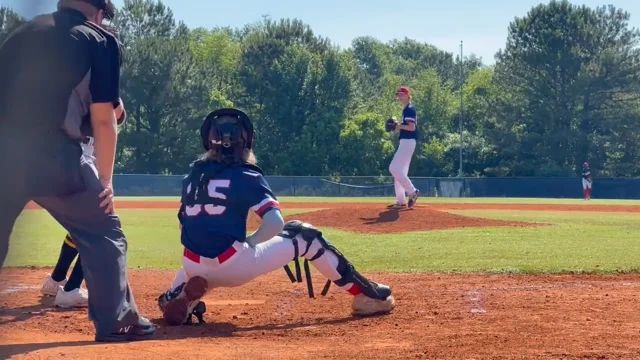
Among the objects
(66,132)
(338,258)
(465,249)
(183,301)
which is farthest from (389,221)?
(66,132)

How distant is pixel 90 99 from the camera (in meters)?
4.88

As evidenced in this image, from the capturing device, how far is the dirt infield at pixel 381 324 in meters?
4.87

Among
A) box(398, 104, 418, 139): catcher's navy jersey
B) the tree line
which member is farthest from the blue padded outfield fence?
box(398, 104, 418, 139): catcher's navy jersey

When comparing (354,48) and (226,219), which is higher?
(354,48)

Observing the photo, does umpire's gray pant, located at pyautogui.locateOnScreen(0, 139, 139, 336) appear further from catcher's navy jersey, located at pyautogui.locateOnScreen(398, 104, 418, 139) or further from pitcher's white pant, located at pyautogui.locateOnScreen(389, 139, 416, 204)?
pitcher's white pant, located at pyautogui.locateOnScreen(389, 139, 416, 204)

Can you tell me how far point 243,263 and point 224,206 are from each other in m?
0.38

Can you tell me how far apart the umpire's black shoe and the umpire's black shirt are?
0.90 m

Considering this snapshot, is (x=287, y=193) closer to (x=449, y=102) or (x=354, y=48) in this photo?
(x=449, y=102)

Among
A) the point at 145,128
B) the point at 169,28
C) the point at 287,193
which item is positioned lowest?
the point at 287,193

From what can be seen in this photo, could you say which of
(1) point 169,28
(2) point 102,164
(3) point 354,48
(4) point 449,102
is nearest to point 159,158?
(1) point 169,28

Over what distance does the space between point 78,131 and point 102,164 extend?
0.72 ft

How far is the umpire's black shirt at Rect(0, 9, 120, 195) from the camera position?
4.64 meters

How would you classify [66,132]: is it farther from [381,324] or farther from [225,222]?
[381,324]

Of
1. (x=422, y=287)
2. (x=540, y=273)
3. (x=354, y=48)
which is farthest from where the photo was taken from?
(x=354, y=48)
